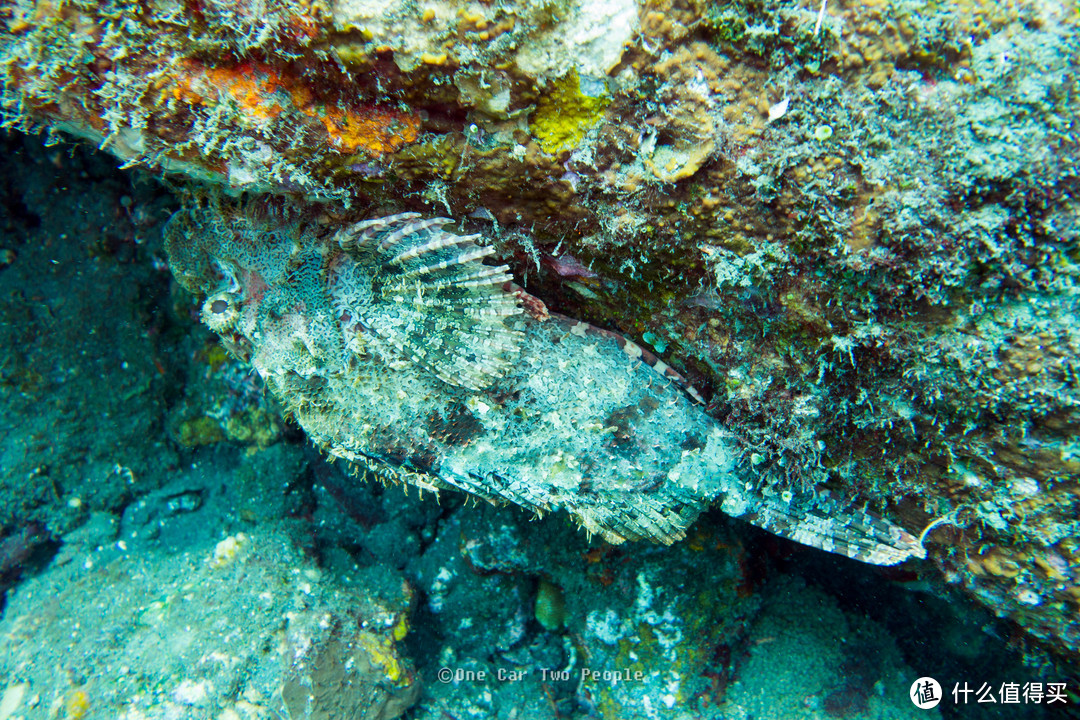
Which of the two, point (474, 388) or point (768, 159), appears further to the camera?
point (474, 388)

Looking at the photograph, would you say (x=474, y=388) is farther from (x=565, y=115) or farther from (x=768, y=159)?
(x=768, y=159)

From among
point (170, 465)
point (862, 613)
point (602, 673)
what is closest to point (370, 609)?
point (602, 673)

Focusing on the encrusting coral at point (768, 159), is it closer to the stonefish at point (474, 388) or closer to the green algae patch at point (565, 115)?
the green algae patch at point (565, 115)

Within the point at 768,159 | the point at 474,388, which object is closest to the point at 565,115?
the point at 768,159

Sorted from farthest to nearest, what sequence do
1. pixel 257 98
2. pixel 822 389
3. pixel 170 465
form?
1. pixel 170 465
2. pixel 822 389
3. pixel 257 98

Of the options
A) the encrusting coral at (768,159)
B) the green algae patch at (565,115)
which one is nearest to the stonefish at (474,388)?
the encrusting coral at (768,159)

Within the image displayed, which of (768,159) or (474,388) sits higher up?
(768,159)

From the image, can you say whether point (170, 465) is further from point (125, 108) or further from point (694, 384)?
point (694, 384)

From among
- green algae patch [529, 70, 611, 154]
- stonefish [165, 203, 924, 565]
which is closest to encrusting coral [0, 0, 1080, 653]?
green algae patch [529, 70, 611, 154]
